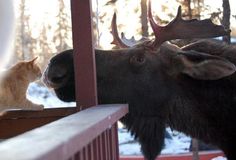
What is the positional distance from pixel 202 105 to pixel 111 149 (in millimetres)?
1447

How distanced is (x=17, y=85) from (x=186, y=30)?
159 centimetres

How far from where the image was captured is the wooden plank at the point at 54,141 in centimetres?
133

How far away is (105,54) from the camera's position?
4.34 metres

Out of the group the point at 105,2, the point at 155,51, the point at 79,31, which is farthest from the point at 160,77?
the point at 105,2

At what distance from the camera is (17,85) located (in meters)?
4.82

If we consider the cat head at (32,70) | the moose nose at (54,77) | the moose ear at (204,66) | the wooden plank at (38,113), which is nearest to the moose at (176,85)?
the moose ear at (204,66)

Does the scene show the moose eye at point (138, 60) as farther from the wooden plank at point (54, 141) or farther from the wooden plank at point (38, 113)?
the wooden plank at point (54, 141)

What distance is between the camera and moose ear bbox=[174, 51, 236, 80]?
13.2ft

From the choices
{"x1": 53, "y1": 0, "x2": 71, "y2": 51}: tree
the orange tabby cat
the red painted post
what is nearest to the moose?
the orange tabby cat

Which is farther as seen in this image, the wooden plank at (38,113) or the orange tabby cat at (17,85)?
the orange tabby cat at (17,85)

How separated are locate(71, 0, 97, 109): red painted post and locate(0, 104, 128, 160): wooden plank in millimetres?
1012

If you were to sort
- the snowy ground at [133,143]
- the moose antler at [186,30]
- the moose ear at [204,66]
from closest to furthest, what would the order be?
1. the moose ear at [204,66]
2. the moose antler at [186,30]
3. the snowy ground at [133,143]

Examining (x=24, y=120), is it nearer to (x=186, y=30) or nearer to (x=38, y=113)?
(x=38, y=113)

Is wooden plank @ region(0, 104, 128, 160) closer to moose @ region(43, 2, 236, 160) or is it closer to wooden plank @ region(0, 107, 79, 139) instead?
wooden plank @ region(0, 107, 79, 139)
